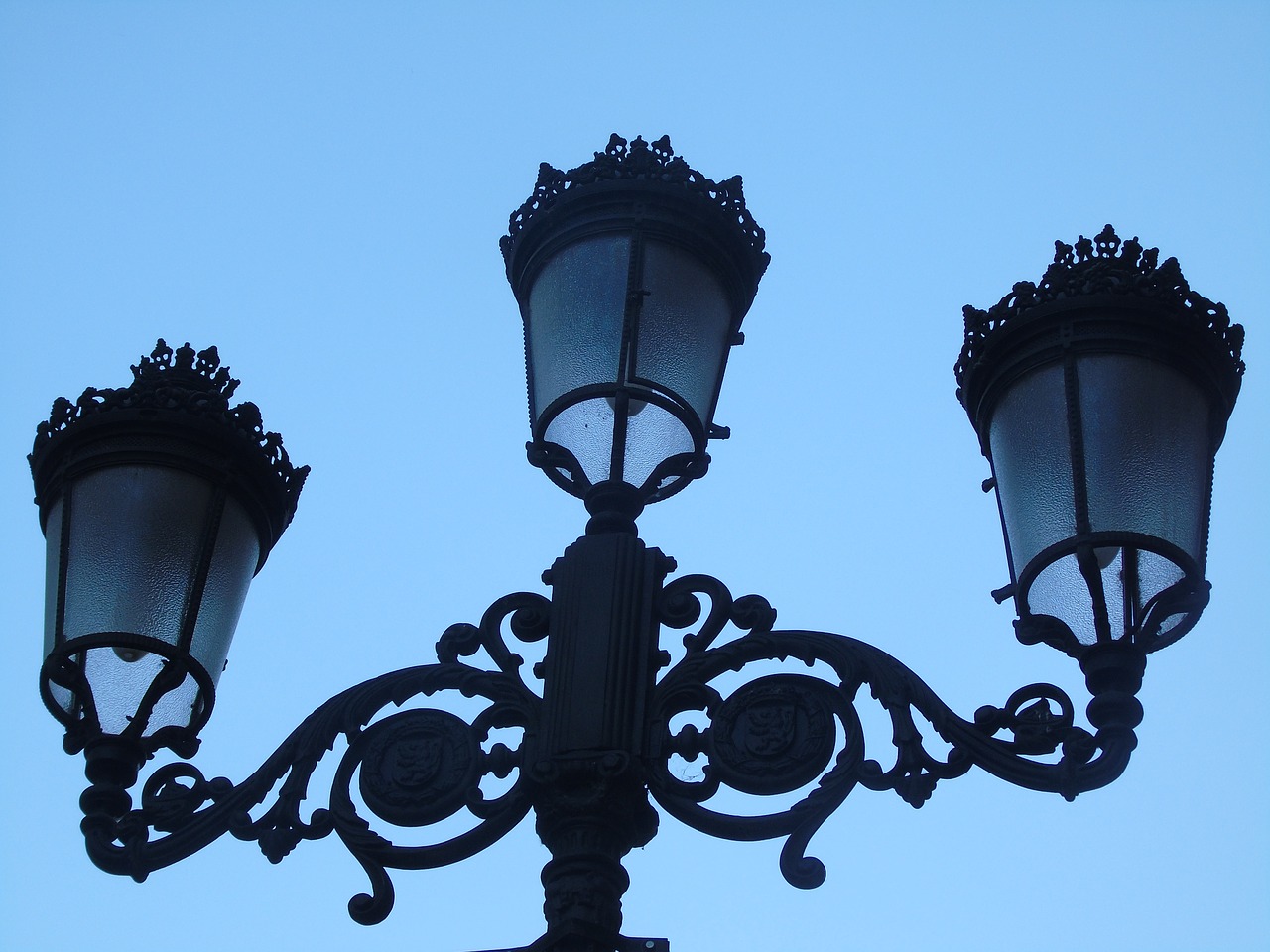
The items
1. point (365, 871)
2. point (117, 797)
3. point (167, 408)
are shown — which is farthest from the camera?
point (167, 408)

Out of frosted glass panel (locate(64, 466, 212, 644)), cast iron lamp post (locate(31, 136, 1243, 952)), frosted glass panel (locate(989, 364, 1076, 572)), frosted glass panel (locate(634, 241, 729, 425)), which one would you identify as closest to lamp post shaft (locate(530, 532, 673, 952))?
cast iron lamp post (locate(31, 136, 1243, 952))

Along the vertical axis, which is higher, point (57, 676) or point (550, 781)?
point (57, 676)

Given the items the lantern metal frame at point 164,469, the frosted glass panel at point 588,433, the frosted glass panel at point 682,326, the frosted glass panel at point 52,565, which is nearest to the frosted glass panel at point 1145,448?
the frosted glass panel at point 682,326

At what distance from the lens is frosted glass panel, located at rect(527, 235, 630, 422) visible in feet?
13.9

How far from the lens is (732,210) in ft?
15.0

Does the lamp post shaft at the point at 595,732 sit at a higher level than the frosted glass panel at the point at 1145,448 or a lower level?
lower

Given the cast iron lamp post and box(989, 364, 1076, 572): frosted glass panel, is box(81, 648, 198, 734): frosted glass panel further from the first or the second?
box(989, 364, 1076, 572): frosted glass panel

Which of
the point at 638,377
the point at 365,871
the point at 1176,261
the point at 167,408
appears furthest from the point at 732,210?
the point at 365,871

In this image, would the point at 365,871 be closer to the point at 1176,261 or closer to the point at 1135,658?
the point at 1135,658

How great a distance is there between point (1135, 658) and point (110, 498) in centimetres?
230

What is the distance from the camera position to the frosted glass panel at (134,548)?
418cm

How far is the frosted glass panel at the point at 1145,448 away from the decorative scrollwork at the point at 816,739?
388mm

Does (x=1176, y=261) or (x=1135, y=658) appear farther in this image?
(x=1176, y=261)

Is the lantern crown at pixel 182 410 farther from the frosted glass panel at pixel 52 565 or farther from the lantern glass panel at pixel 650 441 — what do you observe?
the lantern glass panel at pixel 650 441
